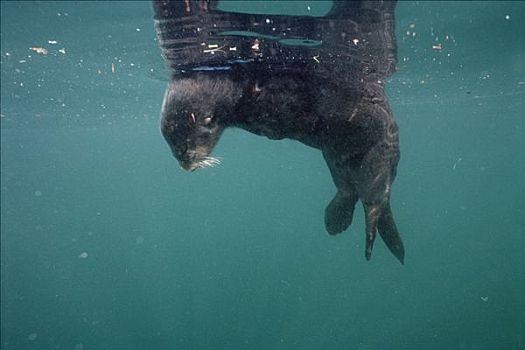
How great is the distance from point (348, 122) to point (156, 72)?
491 inches

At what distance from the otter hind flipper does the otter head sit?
9.53 ft

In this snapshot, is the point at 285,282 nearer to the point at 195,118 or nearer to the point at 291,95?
the point at 291,95

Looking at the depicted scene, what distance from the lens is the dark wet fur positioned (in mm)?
5512

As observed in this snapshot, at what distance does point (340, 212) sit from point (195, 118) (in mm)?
3581

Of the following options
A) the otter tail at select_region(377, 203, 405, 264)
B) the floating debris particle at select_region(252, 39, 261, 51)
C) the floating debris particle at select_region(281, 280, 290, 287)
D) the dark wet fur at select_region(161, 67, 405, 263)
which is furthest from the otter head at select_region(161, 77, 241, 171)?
the floating debris particle at select_region(281, 280, 290, 287)

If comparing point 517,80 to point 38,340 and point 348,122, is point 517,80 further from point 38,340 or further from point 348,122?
point 38,340

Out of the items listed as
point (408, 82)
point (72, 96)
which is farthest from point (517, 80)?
point (72, 96)

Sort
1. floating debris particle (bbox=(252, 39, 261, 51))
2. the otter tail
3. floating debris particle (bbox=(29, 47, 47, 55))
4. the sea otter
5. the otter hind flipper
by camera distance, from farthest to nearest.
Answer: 1. floating debris particle (bbox=(29, 47, 47, 55))
2. floating debris particle (bbox=(252, 39, 261, 51))
3. the otter hind flipper
4. the otter tail
5. the sea otter

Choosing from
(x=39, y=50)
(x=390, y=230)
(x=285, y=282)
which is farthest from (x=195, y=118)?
(x=285, y=282)

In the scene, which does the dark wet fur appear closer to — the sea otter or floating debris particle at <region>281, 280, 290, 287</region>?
the sea otter

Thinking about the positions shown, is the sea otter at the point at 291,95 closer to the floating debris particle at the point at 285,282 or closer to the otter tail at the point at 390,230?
the otter tail at the point at 390,230

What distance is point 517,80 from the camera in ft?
82.0

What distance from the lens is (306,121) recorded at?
623 centimetres

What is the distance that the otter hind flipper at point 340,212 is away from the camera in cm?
771
